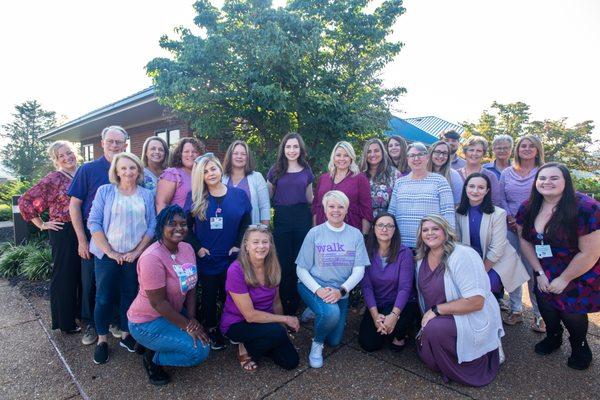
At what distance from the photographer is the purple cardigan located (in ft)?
10.4

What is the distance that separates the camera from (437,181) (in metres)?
3.45

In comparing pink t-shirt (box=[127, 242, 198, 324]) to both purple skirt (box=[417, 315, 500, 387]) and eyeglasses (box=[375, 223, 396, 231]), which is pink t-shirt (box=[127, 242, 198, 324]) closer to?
eyeglasses (box=[375, 223, 396, 231])

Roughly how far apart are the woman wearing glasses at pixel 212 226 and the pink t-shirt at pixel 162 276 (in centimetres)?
28

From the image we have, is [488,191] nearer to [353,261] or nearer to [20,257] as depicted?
[353,261]

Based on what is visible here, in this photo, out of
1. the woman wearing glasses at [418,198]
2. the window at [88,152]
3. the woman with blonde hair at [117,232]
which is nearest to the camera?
the woman with blonde hair at [117,232]

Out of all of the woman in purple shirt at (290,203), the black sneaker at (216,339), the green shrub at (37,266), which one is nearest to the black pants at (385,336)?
the woman in purple shirt at (290,203)

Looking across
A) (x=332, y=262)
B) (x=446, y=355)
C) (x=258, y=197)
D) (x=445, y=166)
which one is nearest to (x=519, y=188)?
(x=445, y=166)

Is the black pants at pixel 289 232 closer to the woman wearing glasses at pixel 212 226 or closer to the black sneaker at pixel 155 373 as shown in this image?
the woman wearing glasses at pixel 212 226

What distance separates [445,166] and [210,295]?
298 centimetres

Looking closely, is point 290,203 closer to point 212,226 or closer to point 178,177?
point 212,226

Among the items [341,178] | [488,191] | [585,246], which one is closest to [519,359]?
[585,246]

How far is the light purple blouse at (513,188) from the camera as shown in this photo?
376cm

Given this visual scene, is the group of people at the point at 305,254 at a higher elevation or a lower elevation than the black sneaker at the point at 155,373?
higher

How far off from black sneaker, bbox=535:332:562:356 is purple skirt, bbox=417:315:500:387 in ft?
2.37
